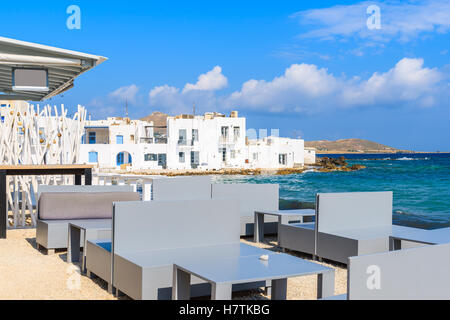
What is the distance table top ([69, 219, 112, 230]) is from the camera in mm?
5344

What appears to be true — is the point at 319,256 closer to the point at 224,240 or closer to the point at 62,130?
the point at 224,240

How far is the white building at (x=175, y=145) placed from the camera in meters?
41.1

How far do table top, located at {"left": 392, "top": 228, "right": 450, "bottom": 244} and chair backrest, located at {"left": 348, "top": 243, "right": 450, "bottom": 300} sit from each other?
175 centimetres

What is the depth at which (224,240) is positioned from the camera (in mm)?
4566

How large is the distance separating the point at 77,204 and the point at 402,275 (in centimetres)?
452

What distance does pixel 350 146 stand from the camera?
152 meters

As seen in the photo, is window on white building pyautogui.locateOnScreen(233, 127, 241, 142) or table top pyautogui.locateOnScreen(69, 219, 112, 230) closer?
table top pyautogui.locateOnScreen(69, 219, 112, 230)

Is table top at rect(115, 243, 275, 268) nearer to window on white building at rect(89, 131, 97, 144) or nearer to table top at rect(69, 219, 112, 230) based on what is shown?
table top at rect(69, 219, 112, 230)

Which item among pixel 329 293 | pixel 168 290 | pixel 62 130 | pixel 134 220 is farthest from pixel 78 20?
pixel 329 293

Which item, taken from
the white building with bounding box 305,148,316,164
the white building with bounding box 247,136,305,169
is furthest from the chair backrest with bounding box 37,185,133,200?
the white building with bounding box 305,148,316,164

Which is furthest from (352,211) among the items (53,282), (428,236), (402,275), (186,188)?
(53,282)

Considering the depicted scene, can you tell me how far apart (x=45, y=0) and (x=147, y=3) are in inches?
482
